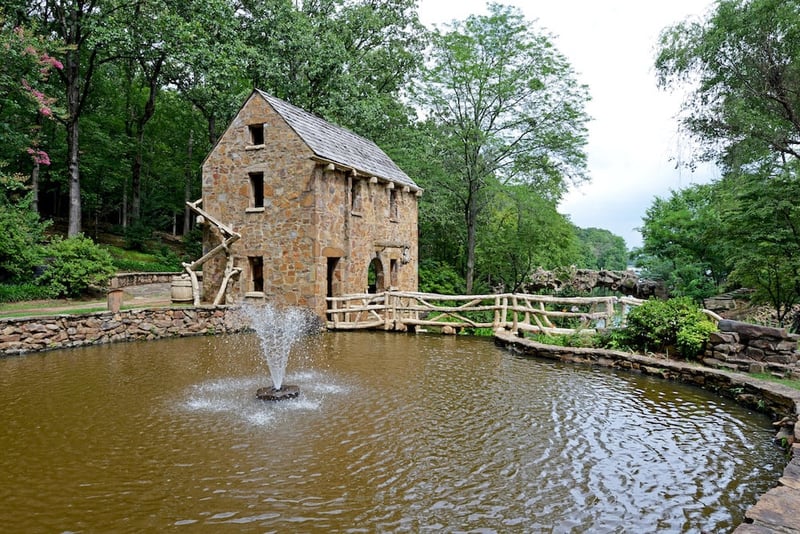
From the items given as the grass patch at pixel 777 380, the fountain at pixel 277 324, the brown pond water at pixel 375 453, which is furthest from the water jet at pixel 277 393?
the grass patch at pixel 777 380

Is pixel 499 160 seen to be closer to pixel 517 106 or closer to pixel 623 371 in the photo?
pixel 517 106

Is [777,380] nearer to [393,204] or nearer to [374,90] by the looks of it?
[393,204]

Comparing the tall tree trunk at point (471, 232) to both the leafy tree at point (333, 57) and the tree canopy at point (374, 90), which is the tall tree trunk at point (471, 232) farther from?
the leafy tree at point (333, 57)

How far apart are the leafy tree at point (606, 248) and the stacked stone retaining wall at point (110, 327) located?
54125 millimetres

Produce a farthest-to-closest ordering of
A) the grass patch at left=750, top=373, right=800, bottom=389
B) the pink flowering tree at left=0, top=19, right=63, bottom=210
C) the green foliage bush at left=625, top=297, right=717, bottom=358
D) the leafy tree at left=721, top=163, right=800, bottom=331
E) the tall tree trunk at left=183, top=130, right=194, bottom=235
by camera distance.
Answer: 1. the tall tree trunk at left=183, top=130, right=194, bottom=235
2. the pink flowering tree at left=0, top=19, right=63, bottom=210
3. the leafy tree at left=721, top=163, right=800, bottom=331
4. the green foliage bush at left=625, top=297, right=717, bottom=358
5. the grass patch at left=750, top=373, right=800, bottom=389

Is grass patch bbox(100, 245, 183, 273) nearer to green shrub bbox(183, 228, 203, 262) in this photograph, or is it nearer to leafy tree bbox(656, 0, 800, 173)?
green shrub bbox(183, 228, 203, 262)

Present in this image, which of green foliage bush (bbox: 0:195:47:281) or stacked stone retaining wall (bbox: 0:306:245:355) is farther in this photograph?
green foliage bush (bbox: 0:195:47:281)

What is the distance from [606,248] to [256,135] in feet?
222

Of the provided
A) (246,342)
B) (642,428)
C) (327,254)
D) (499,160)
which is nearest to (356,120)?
(499,160)

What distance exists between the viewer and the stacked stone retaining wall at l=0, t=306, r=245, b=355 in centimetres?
1059

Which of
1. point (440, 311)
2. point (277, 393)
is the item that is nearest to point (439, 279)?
point (440, 311)

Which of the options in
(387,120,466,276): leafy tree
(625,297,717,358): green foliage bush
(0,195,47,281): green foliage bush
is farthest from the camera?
(387,120,466,276): leafy tree

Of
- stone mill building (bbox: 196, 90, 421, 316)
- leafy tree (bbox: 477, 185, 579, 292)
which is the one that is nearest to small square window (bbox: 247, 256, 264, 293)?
stone mill building (bbox: 196, 90, 421, 316)

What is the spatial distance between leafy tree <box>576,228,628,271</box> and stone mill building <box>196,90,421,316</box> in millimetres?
49888
